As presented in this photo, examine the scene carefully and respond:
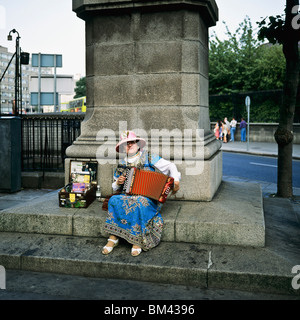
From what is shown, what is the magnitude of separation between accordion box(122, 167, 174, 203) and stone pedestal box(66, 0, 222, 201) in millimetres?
839

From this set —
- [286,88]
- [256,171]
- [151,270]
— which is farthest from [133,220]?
[256,171]

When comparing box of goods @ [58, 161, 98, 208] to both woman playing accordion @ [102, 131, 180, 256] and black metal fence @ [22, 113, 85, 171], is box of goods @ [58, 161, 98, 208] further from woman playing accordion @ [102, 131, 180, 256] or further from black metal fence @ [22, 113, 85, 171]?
black metal fence @ [22, 113, 85, 171]

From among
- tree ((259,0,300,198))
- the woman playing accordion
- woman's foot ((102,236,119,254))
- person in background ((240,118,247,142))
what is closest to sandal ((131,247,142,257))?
the woman playing accordion

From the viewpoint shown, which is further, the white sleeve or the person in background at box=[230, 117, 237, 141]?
the person in background at box=[230, 117, 237, 141]

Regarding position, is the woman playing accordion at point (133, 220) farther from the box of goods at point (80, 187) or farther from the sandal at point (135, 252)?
the box of goods at point (80, 187)

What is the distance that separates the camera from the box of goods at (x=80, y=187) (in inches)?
213

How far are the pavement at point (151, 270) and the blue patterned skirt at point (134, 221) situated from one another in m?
0.16

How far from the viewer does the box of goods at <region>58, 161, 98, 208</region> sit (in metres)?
5.40

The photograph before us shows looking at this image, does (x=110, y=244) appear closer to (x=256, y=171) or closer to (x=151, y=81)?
(x=151, y=81)

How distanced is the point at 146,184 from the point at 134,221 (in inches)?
18.4

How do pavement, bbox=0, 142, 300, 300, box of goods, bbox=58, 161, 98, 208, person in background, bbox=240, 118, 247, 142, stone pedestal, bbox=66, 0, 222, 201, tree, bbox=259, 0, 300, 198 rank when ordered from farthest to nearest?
person in background, bbox=240, 118, 247, 142 → tree, bbox=259, 0, 300, 198 → stone pedestal, bbox=66, 0, 222, 201 → box of goods, bbox=58, 161, 98, 208 → pavement, bbox=0, 142, 300, 300

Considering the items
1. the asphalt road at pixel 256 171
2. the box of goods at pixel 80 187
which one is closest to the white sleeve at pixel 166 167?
the box of goods at pixel 80 187

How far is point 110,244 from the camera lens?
460 centimetres
